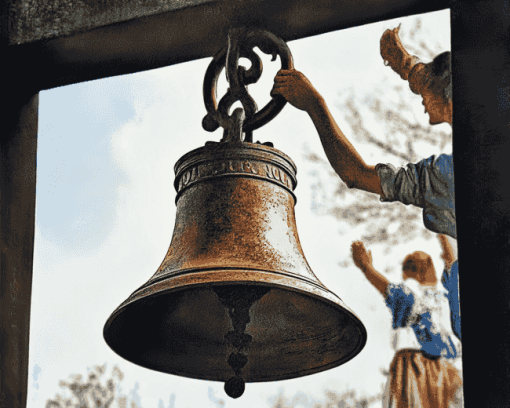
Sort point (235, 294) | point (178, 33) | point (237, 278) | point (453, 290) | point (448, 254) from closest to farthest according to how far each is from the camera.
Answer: point (237, 278) → point (235, 294) → point (178, 33) → point (453, 290) → point (448, 254)

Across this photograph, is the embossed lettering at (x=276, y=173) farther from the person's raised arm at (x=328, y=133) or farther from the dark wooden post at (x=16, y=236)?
the dark wooden post at (x=16, y=236)

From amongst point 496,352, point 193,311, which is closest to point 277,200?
point 193,311

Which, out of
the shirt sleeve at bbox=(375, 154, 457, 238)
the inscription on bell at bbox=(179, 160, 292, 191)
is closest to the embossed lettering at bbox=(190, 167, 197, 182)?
the inscription on bell at bbox=(179, 160, 292, 191)

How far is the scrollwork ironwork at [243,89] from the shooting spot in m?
1.70

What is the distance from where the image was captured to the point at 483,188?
1.17 metres

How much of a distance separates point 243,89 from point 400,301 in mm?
1824

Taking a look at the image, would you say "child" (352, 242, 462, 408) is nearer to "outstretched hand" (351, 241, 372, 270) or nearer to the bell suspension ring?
"outstretched hand" (351, 241, 372, 270)

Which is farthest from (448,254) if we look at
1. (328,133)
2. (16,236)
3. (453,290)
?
(16,236)

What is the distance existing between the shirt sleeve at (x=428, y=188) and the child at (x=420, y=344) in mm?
1134

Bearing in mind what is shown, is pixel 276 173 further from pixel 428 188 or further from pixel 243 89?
pixel 428 188

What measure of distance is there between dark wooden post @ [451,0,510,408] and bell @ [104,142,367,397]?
1.41 ft

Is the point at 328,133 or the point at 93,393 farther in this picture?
the point at 93,393

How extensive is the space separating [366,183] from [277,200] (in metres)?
0.18

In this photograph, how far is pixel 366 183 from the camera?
168 cm
